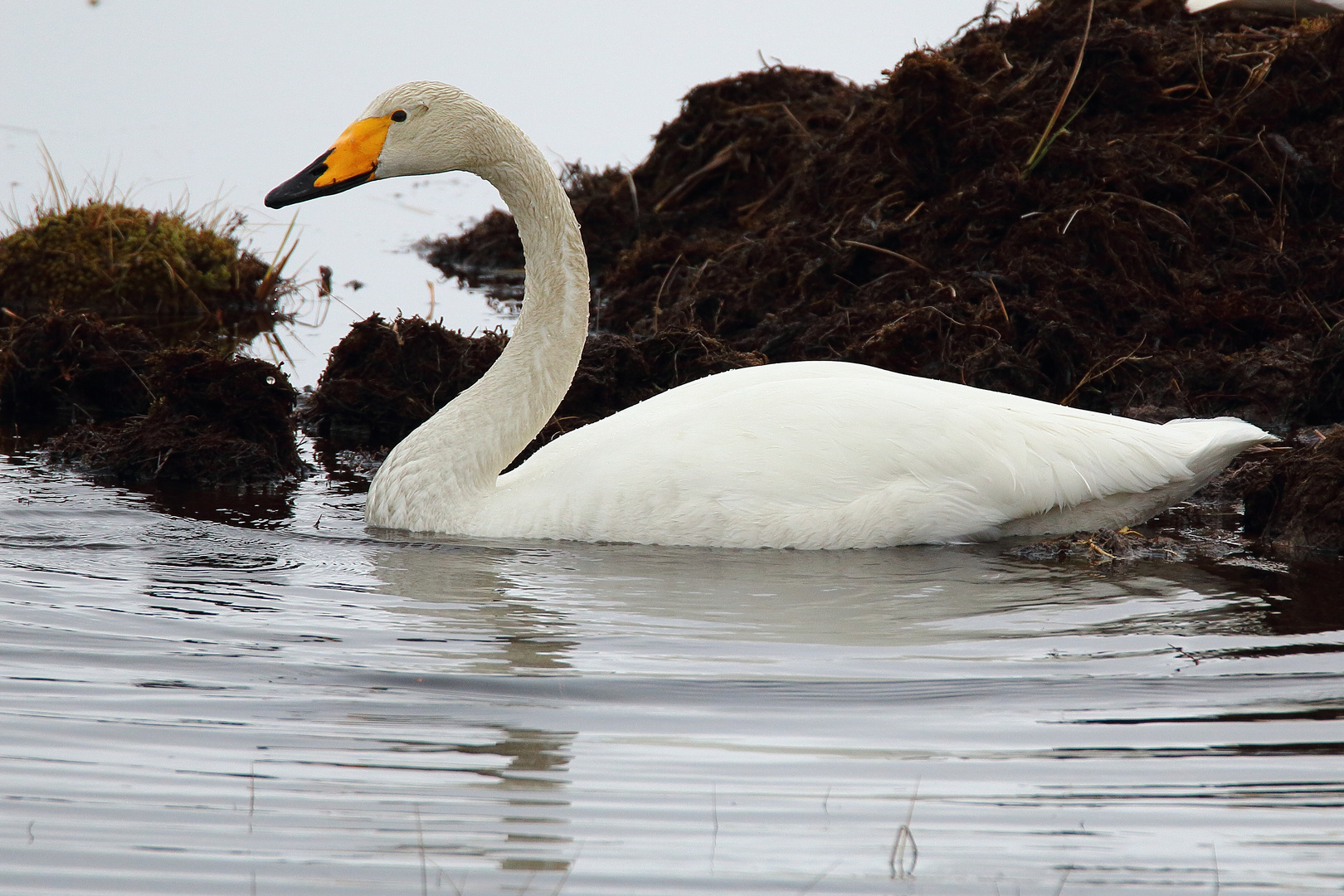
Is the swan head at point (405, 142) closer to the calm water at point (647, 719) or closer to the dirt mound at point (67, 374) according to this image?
the calm water at point (647, 719)

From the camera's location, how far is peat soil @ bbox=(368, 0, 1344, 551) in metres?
9.24

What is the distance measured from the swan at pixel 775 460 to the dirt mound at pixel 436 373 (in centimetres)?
193

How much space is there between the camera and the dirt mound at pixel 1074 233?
930 centimetres

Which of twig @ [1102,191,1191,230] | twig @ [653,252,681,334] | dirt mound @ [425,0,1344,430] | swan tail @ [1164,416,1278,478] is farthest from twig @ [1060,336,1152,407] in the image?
twig @ [653,252,681,334]

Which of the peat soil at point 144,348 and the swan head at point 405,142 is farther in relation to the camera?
the peat soil at point 144,348

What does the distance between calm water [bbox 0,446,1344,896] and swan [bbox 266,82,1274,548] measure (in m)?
0.18

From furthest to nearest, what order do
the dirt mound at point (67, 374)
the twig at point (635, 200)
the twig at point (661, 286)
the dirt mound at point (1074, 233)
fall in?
1. the twig at point (635, 200)
2. the twig at point (661, 286)
3. the dirt mound at point (67, 374)
4. the dirt mound at point (1074, 233)

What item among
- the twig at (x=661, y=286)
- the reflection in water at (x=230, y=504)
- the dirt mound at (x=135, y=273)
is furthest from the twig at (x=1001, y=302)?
the dirt mound at (x=135, y=273)

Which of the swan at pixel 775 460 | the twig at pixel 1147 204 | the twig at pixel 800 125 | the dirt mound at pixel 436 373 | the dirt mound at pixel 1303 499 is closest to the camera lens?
the swan at pixel 775 460

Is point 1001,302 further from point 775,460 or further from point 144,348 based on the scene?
point 144,348

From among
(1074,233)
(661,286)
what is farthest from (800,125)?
(1074,233)

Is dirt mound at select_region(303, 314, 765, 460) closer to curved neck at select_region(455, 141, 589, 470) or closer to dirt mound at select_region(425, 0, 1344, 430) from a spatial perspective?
dirt mound at select_region(425, 0, 1344, 430)

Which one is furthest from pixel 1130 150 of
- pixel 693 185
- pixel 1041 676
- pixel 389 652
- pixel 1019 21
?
pixel 389 652

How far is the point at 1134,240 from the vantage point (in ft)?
33.3
